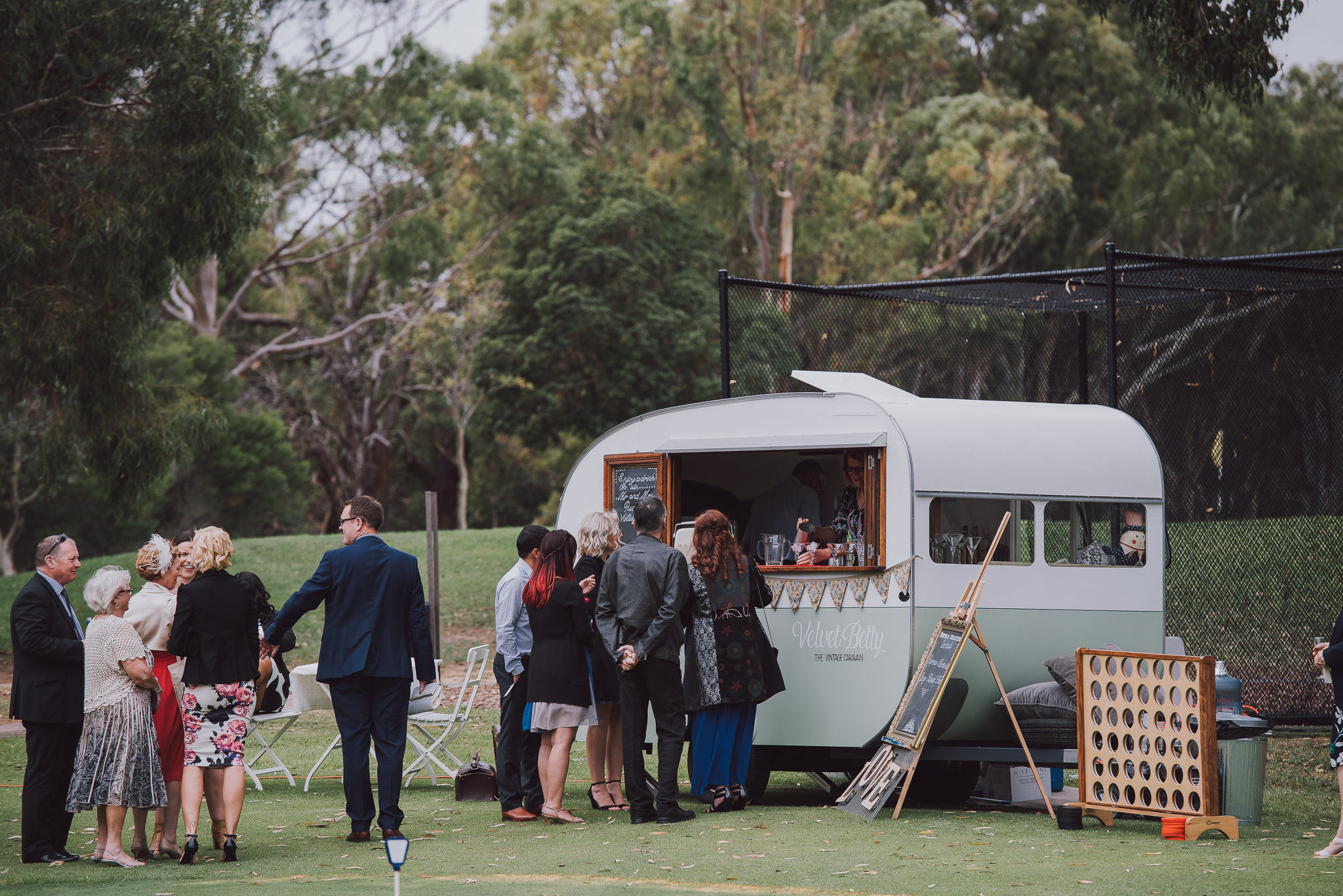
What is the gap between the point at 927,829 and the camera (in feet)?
25.0

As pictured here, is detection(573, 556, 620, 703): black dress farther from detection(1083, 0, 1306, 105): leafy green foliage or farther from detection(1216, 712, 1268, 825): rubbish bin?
detection(1083, 0, 1306, 105): leafy green foliage

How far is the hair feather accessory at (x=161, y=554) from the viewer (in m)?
7.17

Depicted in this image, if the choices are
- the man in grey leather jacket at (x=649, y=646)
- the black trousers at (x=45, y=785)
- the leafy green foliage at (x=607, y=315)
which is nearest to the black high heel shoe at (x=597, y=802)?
the man in grey leather jacket at (x=649, y=646)

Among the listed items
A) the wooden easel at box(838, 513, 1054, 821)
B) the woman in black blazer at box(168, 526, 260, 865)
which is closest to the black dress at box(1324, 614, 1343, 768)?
the wooden easel at box(838, 513, 1054, 821)

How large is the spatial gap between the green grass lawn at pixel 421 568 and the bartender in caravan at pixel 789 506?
8.66 meters

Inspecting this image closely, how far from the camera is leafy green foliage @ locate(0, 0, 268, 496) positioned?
44.3 feet

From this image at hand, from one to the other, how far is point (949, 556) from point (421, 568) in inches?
588

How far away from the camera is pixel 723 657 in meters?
8.18

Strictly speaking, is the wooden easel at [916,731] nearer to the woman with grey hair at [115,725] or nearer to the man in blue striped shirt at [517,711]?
the man in blue striped shirt at [517,711]

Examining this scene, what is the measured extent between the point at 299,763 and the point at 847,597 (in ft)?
16.8

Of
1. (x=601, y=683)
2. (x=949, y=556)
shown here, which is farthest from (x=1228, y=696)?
(x=601, y=683)

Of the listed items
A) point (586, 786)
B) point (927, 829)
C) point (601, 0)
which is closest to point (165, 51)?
point (586, 786)

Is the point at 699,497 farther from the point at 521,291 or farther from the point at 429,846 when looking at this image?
the point at 521,291

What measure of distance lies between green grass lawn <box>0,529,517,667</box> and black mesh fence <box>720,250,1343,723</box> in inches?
302
